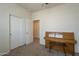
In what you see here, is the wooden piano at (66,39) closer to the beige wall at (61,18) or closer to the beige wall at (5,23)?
the beige wall at (61,18)

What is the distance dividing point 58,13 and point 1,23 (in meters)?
2.50

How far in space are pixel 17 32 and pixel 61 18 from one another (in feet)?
6.99

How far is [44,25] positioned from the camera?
4.65 meters

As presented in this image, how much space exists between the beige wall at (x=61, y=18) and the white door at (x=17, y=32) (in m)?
1.02

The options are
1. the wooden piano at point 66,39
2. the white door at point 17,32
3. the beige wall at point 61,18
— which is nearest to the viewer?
the wooden piano at point 66,39

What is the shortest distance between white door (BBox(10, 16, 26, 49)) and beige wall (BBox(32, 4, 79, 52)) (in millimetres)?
1018

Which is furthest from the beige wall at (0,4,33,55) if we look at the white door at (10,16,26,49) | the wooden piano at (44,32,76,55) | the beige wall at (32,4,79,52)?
the wooden piano at (44,32,76,55)

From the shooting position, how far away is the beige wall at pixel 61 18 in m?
3.48

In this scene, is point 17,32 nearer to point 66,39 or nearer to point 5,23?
point 5,23

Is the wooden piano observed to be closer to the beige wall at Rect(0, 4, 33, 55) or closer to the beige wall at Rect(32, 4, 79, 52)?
the beige wall at Rect(32, 4, 79, 52)

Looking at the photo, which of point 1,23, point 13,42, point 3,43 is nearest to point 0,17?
point 1,23

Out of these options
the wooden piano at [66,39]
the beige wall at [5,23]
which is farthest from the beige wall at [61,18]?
the beige wall at [5,23]

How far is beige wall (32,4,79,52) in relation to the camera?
3.48 metres

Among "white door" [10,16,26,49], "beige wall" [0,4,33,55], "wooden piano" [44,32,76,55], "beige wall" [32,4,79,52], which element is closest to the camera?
"beige wall" [0,4,33,55]
